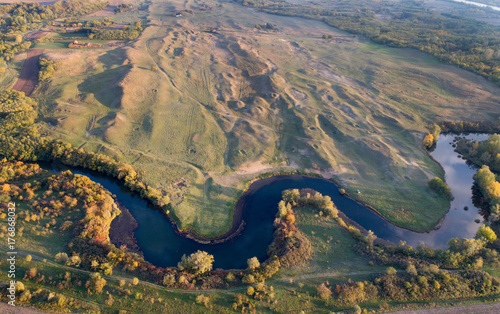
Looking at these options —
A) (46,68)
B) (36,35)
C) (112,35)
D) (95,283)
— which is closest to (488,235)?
(95,283)

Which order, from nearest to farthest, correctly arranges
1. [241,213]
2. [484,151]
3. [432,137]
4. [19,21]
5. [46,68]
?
[241,213]
[484,151]
[432,137]
[46,68]
[19,21]

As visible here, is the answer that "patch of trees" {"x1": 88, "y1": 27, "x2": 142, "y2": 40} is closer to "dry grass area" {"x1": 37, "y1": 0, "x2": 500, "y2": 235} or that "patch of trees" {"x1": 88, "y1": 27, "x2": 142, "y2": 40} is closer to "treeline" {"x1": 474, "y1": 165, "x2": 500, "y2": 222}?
"dry grass area" {"x1": 37, "y1": 0, "x2": 500, "y2": 235}

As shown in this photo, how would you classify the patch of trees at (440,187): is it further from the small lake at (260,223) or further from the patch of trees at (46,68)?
the patch of trees at (46,68)

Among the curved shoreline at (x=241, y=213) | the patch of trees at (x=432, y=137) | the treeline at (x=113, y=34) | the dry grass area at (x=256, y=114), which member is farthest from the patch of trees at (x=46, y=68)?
the patch of trees at (x=432, y=137)

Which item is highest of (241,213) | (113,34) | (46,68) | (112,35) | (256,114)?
(113,34)

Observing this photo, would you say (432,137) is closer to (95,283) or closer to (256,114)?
(256,114)

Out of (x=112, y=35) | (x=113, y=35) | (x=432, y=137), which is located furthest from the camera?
(x=113, y=35)

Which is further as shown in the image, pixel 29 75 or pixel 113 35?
pixel 113 35

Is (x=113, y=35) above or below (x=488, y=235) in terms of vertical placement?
above

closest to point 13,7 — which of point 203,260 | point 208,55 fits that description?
point 208,55
